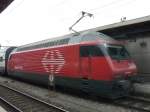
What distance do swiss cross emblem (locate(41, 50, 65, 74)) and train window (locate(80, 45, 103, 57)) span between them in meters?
2.06

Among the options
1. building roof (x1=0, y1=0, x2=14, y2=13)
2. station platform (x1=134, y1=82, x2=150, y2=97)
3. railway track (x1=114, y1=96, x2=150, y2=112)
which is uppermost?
building roof (x1=0, y1=0, x2=14, y2=13)

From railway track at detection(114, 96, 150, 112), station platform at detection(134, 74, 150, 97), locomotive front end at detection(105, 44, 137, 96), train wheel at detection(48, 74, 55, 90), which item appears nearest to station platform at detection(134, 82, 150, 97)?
station platform at detection(134, 74, 150, 97)

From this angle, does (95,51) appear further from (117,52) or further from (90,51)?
(117,52)

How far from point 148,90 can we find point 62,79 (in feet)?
15.7

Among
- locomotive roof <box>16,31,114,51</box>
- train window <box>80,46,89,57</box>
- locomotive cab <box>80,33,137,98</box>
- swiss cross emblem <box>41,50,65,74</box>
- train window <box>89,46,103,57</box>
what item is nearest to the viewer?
locomotive cab <box>80,33,137,98</box>

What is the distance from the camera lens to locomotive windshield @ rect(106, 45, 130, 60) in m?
13.3

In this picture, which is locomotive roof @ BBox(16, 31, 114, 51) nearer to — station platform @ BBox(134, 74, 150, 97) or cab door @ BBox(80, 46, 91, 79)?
cab door @ BBox(80, 46, 91, 79)

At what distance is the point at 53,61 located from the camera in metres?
16.7

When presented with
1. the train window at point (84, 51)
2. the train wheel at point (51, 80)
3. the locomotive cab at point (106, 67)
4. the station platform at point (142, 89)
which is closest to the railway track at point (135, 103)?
the locomotive cab at point (106, 67)

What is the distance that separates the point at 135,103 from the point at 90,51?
3254 millimetres

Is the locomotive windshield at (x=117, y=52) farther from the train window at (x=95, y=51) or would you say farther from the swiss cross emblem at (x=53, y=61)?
the swiss cross emblem at (x=53, y=61)

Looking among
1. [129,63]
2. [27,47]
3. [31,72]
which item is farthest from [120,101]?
[27,47]

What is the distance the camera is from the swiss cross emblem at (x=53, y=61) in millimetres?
15930

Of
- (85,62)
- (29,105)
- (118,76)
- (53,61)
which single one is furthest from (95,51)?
(53,61)
